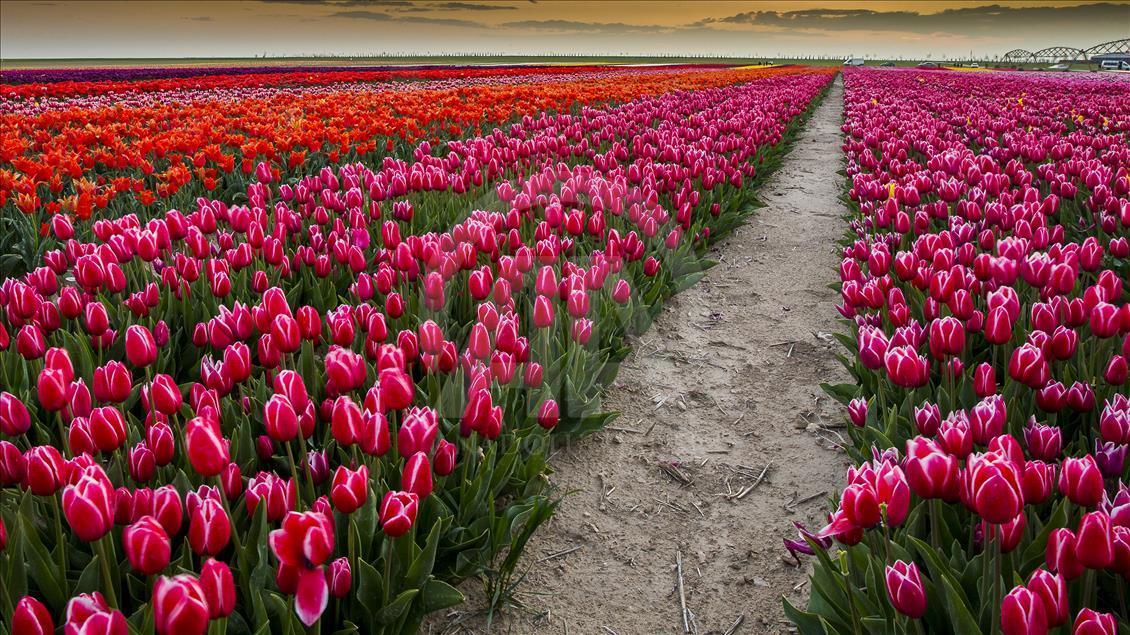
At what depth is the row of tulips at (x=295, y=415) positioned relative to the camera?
1750 millimetres

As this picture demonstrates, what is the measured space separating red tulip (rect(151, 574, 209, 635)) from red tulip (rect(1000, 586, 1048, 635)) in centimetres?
Answer: 147

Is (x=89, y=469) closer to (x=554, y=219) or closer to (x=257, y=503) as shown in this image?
(x=257, y=503)

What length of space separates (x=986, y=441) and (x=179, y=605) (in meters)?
2.14

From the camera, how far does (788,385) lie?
172 inches

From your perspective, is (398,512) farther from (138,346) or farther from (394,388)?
(138,346)

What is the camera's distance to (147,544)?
5.00ft

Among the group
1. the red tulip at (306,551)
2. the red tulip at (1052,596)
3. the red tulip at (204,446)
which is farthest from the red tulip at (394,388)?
the red tulip at (1052,596)

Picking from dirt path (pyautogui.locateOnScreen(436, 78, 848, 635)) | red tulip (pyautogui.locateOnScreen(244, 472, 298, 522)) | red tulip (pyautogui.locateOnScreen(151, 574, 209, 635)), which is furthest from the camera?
dirt path (pyautogui.locateOnScreen(436, 78, 848, 635))

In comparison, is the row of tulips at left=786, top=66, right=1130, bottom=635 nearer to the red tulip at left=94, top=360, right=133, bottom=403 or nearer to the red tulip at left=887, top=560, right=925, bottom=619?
the red tulip at left=887, top=560, right=925, bottom=619

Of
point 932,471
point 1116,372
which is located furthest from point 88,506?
point 1116,372

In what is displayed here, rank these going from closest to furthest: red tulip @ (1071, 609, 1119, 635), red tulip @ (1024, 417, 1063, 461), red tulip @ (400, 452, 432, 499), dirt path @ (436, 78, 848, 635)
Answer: red tulip @ (1071, 609, 1119, 635) → red tulip @ (400, 452, 432, 499) → red tulip @ (1024, 417, 1063, 461) → dirt path @ (436, 78, 848, 635)

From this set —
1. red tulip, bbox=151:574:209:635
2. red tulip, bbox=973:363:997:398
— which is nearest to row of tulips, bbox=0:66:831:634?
red tulip, bbox=151:574:209:635

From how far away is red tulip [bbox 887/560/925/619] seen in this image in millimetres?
1598

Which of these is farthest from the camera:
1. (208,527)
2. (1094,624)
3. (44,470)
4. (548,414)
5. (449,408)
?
(449,408)
